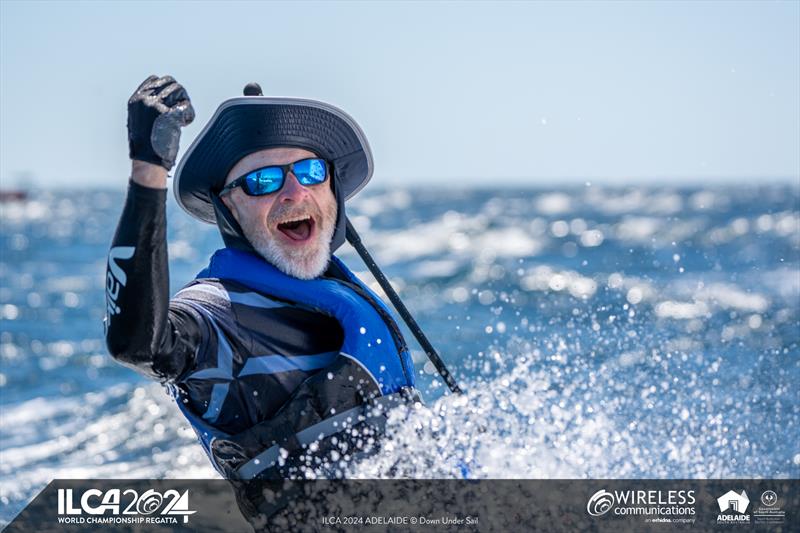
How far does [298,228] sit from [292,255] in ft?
0.48

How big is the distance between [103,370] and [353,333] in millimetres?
9293

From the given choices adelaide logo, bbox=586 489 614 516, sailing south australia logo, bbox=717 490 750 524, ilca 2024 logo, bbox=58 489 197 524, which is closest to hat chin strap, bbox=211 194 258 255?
ilca 2024 logo, bbox=58 489 197 524

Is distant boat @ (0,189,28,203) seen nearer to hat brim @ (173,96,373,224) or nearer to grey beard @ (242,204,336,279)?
hat brim @ (173,96,373,224)

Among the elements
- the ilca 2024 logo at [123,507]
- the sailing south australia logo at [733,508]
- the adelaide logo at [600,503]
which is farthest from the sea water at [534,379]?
the ilca 2024 logo at [123,507]

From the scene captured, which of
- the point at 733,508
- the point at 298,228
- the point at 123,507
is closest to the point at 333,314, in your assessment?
the point at 298,228

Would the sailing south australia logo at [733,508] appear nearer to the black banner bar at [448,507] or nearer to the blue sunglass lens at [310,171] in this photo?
the black banner bar at [448,507]

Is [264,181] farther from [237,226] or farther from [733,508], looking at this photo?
[733,508]

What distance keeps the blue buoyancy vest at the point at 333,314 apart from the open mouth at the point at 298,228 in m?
0.16

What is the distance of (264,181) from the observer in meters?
3.98

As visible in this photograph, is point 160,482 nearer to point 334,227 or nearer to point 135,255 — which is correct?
point 334,227

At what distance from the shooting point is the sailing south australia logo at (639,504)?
4414 millimetres

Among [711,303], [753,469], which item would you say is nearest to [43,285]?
[711,303]

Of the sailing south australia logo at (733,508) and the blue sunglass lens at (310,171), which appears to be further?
the sailing south australia logo at (733,508)

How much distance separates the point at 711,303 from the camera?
15445 millimetres
